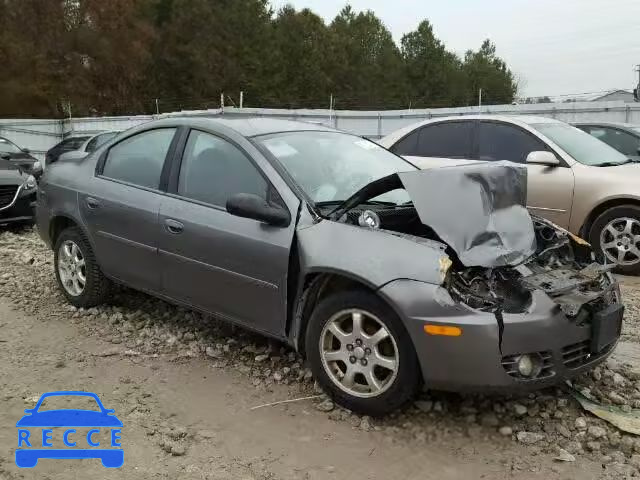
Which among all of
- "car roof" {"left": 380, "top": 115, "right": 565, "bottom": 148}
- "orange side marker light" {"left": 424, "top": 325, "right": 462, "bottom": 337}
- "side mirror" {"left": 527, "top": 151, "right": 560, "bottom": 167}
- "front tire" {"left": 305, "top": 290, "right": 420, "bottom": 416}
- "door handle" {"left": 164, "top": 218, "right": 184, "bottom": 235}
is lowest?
"front tire" {"left": 305, "top": 290, "right": 420, "bottom": 416}

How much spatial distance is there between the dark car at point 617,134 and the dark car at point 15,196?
8.12 m

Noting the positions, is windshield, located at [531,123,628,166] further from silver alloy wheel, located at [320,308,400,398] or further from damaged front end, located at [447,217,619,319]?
silver alloy wheel, located at [320,308,400,398]

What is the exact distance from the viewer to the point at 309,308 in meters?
3.49

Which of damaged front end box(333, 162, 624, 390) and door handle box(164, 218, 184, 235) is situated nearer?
damaged front end box(333, 162, 624, 390)

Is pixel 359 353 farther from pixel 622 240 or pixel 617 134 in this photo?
pixel 617 134

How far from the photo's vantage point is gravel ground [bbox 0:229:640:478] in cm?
310

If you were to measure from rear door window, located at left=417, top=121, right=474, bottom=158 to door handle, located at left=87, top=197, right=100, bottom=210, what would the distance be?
4.11m

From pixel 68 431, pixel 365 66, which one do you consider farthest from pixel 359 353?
pixel 365 66

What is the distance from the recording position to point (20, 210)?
8484mm

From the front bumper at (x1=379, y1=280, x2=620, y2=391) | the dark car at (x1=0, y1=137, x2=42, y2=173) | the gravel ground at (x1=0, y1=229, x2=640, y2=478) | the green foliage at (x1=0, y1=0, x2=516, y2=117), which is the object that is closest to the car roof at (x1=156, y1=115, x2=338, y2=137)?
the gravel ground at (x1=0, y1=229, x2=640, y2=478)

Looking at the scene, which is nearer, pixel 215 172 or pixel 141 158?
pixel 215 172

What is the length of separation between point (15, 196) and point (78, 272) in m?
4.19

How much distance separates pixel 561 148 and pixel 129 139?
14.6ft

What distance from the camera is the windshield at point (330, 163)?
385cm
